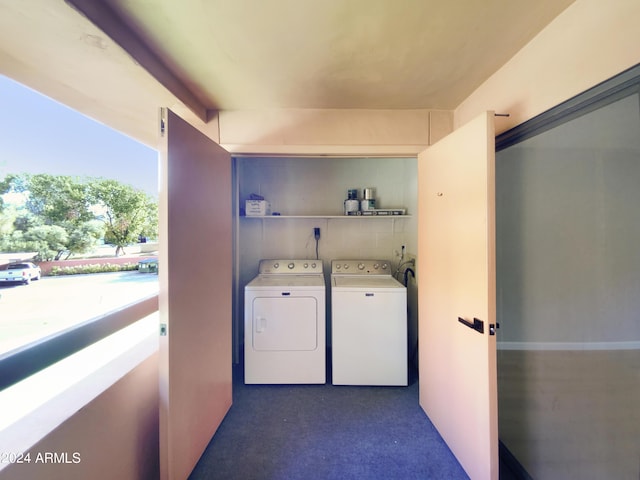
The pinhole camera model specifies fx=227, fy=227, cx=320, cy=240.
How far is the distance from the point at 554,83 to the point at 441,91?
0.68 m

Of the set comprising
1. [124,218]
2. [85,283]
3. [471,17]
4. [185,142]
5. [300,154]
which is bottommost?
[85,283]

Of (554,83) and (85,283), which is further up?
(554,83)

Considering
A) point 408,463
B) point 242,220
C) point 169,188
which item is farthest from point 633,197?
point 242,220

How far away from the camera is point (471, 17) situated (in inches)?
41.2

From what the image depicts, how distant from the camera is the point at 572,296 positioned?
1.15 metres

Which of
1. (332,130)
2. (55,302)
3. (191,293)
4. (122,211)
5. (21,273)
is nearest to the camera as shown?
(21,273)

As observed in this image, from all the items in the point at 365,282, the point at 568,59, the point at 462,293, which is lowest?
the point at 365,282

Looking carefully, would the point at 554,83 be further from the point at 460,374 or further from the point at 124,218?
the point at 124,218

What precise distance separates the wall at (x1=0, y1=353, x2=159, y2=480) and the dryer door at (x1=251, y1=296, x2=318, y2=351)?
2.94 feet

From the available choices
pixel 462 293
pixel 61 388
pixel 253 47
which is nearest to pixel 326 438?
pixel 462 293

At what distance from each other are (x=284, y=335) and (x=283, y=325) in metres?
0.09

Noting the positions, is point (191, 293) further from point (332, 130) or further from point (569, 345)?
point (569, 345)

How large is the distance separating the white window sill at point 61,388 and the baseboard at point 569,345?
2.19 m

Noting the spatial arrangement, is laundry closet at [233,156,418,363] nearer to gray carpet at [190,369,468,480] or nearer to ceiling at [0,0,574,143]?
gray carpet at [190,369,468,480]
